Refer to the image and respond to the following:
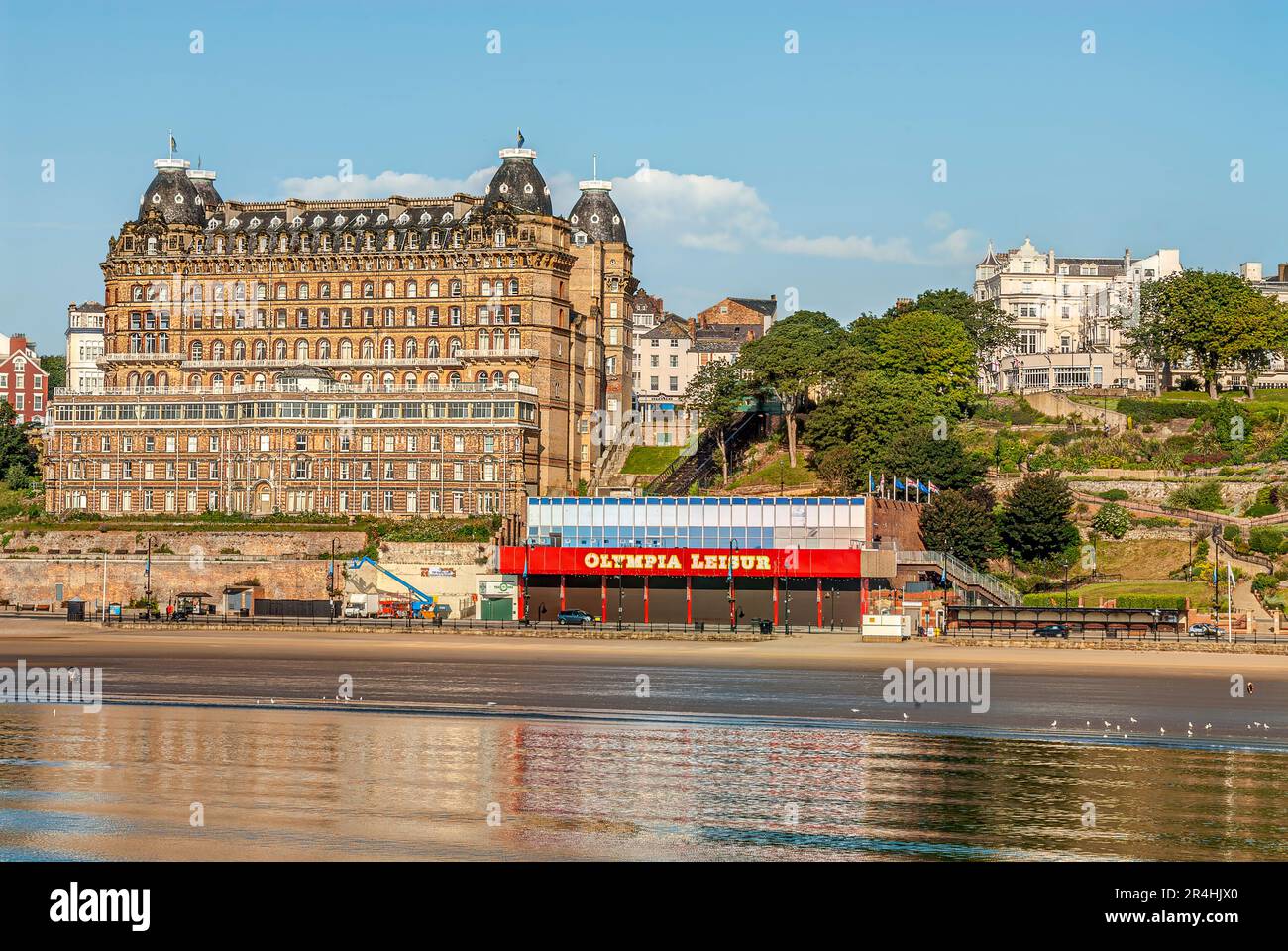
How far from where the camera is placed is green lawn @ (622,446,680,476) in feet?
514

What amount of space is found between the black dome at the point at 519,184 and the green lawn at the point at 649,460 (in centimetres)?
2376

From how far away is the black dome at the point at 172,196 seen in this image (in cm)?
15838

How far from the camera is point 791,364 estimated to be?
147625mm

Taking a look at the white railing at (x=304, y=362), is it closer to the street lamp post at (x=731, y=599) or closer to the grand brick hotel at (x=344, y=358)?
the grand brick hotel at (x=344, y=358)

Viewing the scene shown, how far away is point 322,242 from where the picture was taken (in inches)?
6063

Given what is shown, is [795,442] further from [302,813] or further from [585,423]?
[302,813]

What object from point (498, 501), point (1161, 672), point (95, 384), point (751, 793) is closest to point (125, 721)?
point (751, 793)

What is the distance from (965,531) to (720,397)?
Result: 97.9 ft

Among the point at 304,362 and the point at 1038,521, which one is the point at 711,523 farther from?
the point at 304,362

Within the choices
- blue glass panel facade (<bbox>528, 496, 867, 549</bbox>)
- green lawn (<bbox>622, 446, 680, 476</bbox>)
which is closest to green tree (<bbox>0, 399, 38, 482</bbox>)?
green lawn (<bbox>622, 446, 680, 476</bbox>)

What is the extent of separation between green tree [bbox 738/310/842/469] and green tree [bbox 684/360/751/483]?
5.42 ft

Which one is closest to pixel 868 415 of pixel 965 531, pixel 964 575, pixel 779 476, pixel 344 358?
pixel 779 476

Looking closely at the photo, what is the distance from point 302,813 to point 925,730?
2470 cm

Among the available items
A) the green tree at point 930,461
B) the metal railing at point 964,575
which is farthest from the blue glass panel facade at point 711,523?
the green tree at point 930,461
